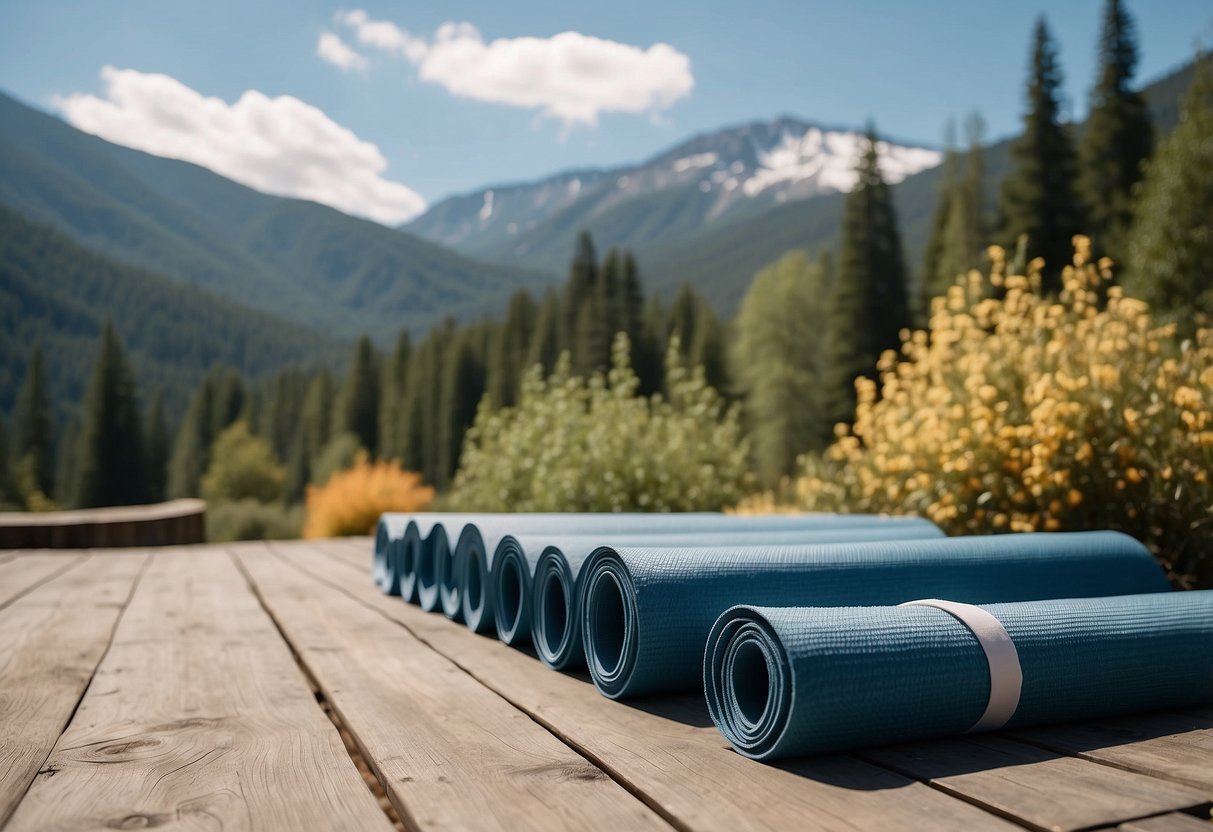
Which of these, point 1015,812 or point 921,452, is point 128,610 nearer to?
point 1015,812

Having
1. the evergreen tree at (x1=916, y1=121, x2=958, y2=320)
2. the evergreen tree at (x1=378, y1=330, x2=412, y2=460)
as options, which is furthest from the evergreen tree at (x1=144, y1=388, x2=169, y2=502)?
the evergreen tree at (x1=916, y1=121, x2=958, y2=320)

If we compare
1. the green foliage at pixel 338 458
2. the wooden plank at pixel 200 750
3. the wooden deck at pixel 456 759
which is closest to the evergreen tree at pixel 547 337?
the green foliage at pixel 338 458

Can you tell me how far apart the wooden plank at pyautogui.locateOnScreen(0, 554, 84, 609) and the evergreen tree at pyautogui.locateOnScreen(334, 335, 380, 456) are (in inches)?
2001

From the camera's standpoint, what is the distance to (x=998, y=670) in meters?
1.61

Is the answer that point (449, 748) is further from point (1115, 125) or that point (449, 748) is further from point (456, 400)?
point (456, 400)

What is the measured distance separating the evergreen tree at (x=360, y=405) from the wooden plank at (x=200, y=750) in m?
54.6

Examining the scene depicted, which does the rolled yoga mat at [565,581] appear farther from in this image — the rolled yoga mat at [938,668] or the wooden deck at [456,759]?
the rolled yoga mat at [938,668]

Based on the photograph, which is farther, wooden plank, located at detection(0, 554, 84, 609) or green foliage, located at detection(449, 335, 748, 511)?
green foliage, located at detection(449, 335, 748, 511)

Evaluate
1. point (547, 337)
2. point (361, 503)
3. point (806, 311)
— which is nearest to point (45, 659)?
point (361, 503)

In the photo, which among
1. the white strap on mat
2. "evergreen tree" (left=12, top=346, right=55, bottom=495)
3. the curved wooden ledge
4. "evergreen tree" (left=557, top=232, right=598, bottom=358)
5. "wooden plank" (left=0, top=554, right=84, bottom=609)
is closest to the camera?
the white strap on mat

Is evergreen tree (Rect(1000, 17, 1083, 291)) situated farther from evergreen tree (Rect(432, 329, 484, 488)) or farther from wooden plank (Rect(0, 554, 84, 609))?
evergreen tree (Rect(432, 329, 484, 488))

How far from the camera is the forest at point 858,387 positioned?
3793 mm

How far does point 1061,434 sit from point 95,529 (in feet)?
25.4

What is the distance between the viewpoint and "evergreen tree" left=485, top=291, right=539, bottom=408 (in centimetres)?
4806
